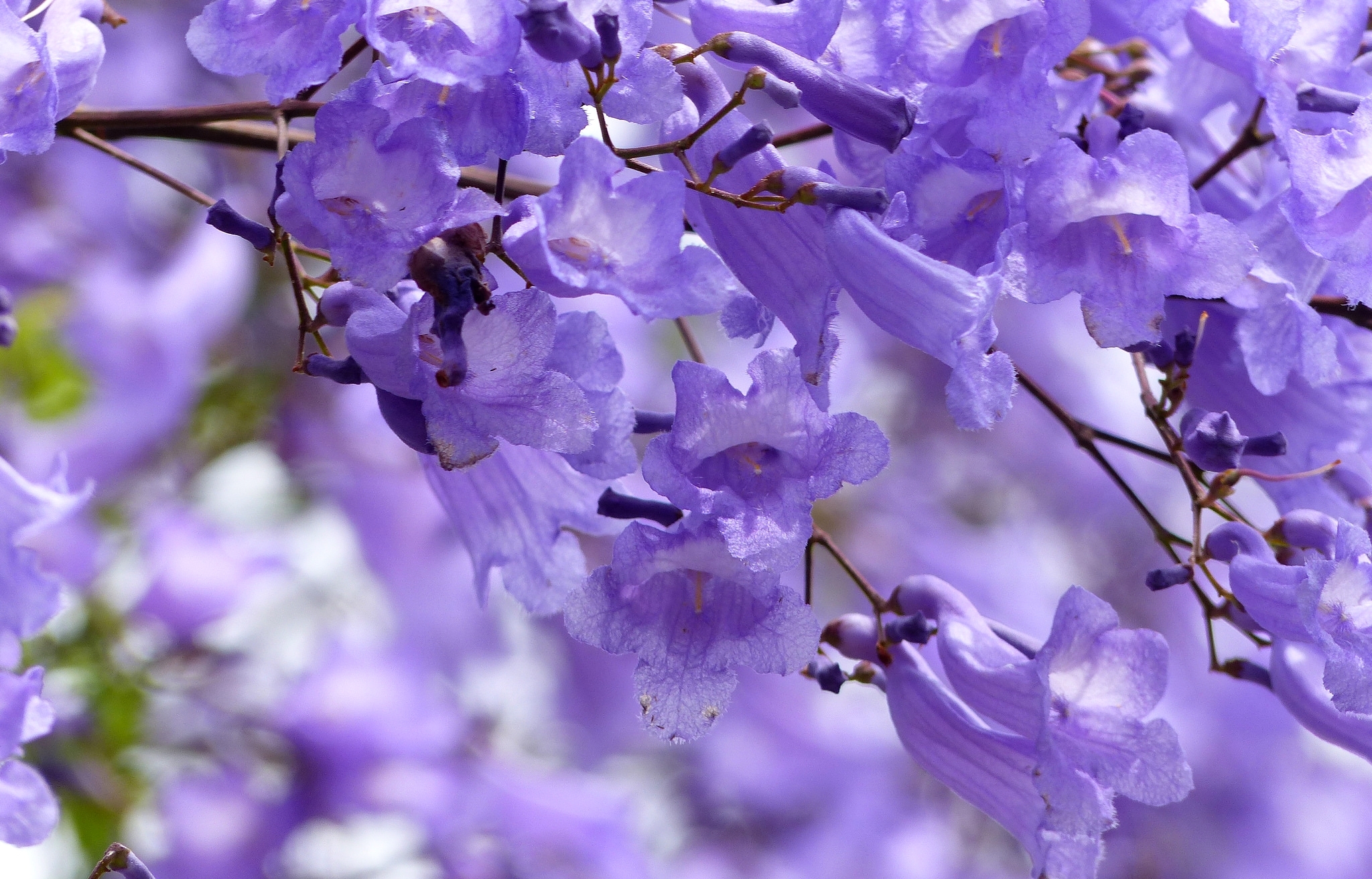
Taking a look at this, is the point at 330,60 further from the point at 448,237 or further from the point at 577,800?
the point at 577,800

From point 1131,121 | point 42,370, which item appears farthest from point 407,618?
point 1131,121

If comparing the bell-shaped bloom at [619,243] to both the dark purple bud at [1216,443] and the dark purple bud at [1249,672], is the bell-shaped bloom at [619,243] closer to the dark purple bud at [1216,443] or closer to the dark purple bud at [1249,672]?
the dark purple bud at [1216,443]

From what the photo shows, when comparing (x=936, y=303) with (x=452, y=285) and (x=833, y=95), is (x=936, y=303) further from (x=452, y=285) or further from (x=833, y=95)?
(x=452, y=285)

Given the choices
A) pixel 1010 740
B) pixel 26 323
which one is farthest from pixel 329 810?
pixel 1010 740

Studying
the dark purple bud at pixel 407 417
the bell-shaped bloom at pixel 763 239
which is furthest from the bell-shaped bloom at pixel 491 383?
the bell-shaped bloom at pixel 763 239

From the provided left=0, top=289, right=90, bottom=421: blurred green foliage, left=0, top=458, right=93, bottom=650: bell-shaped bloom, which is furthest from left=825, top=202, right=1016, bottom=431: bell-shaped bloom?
left=0, top=289, right=90, bottom=421: blurred green foliage

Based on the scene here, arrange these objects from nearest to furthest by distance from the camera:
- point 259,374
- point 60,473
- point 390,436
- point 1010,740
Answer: point 1010,740 < point 60,473 < point 259,374 < point 390,436
